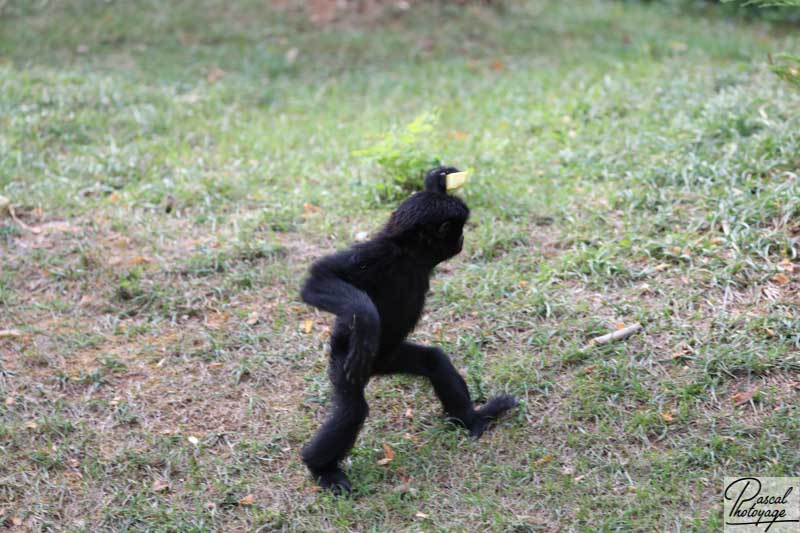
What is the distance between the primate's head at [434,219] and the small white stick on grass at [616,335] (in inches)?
56.4

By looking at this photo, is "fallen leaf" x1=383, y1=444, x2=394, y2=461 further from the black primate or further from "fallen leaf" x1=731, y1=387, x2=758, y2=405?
"fallen leaf" x1=731, y1=387, x2=758, y2=405

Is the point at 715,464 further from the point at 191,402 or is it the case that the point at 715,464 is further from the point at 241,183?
the point at 241,183

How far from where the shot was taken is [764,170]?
7074 millimetres

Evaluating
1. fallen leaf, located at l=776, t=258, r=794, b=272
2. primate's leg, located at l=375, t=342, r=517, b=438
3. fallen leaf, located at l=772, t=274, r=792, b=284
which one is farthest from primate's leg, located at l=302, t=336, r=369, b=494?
fallen leaf, located at l=776, t=258, r=794, b=272

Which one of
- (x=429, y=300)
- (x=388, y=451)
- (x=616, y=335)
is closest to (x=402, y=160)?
(x=429, y=300)

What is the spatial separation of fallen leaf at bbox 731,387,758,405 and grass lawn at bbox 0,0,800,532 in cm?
2

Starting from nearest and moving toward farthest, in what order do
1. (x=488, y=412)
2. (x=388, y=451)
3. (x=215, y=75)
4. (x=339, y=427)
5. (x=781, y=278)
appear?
(x=339, y=427) < (x=388, y=451) < (x=488, y=412) < (x=781, y=278) < (x=215, y=75)

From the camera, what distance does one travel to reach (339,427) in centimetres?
473

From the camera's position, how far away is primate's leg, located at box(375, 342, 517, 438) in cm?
518

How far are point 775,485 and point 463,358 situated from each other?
83.4 inches

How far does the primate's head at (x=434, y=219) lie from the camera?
482 cm

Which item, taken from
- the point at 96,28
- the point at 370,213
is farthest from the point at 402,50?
the point at 370,213

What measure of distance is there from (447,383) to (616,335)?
133 cm

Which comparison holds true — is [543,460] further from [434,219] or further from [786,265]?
[786,265]
